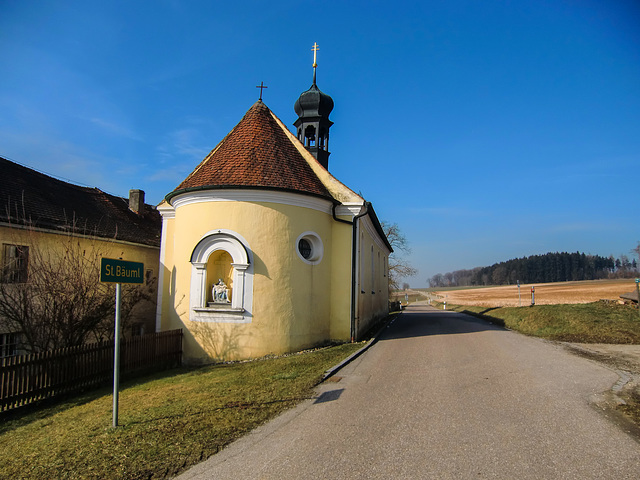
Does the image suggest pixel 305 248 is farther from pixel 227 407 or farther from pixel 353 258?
pixel 227 407

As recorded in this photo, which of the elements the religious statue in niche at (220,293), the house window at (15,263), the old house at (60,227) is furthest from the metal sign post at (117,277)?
the house window at (15,263)

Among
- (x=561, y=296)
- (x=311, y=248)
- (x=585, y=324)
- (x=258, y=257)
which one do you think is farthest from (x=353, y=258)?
(x=561, y=296)

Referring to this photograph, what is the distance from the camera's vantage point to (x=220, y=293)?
12.4 metres

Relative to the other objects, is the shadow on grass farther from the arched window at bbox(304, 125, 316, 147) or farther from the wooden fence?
the arched window at bbox(304, 125, 316, 147)

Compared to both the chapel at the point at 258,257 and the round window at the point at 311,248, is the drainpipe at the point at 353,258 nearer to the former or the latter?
the chapel at the point at 258,257

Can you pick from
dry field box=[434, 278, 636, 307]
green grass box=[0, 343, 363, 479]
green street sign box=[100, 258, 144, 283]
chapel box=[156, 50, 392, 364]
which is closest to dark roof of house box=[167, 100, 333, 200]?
chapel box=[156, 50, 392, 364]

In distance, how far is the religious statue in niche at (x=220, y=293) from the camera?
40.4 feet

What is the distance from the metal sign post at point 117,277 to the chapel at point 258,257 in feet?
17.5

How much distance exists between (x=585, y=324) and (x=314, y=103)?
14402 millimetres

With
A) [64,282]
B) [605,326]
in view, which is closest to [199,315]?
[64,282]

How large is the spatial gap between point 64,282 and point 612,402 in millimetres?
12203

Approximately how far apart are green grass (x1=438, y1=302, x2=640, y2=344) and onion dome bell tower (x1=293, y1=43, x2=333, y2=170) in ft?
37.4

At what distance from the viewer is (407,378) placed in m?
8.63

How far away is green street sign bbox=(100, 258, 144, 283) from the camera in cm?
602
